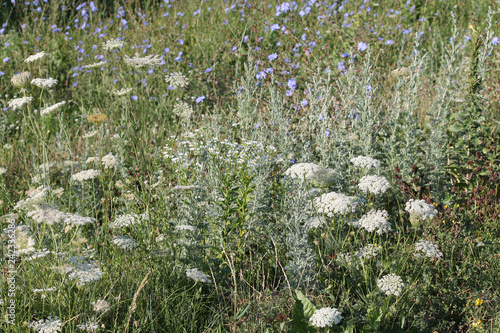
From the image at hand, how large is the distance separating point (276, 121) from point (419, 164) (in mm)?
1185

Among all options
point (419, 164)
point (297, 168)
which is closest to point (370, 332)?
point (297, 168)

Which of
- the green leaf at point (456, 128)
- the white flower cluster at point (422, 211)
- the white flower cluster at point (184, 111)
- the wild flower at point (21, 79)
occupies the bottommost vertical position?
the white flower cluster at point (422, 211)

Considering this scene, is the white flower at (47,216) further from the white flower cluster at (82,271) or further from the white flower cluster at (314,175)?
the white flower cluster at (314,175)

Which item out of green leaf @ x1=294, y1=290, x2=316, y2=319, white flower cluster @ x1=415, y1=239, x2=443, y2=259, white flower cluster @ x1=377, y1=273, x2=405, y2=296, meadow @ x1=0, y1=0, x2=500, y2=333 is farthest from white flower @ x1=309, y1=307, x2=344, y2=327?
white flower cluster @ x1=415, y1=239, x2=443, y2=259

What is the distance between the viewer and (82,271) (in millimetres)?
2057

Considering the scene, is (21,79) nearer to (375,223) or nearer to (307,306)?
(307,306)

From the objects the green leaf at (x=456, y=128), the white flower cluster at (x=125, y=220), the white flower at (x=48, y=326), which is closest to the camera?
the white flower at (x=48, y=326)

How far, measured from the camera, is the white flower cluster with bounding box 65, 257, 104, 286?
6.59 feet

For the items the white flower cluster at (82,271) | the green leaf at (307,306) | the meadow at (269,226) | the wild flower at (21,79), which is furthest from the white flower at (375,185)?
the wild flower at (21,79)

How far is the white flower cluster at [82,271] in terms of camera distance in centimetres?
201

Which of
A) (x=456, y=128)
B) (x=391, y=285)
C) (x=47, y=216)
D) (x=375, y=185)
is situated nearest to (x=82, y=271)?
(x=47, y=216)

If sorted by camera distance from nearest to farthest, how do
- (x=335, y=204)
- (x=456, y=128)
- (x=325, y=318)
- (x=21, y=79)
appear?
(x=325, y=318) < (x=335, y=204) < (x=21, y=79) < (x=456, y=128)

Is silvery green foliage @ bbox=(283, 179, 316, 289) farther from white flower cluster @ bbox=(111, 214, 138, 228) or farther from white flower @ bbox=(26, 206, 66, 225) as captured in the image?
white flower @ bbox=(26, 206, 66, 225)

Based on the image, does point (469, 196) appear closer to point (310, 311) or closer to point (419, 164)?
point (419, 164)
